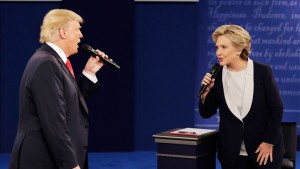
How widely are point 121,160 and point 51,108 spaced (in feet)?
13.1

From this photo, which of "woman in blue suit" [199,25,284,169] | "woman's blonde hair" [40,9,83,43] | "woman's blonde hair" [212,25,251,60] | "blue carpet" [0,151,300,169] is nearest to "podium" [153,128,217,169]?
"woman in blue suit" [199,25,284,169]

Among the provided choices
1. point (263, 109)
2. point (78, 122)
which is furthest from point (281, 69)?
point (78, 122)

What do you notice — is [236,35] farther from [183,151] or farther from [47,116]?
[47,116]

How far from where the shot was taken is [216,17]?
6828 mm

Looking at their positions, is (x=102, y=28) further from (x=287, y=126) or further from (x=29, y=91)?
(x=29, y=91)

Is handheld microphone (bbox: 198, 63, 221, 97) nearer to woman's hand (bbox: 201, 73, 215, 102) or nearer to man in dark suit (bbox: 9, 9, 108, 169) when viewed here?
woman's hand (bbox: 201, 73, 215, 102)

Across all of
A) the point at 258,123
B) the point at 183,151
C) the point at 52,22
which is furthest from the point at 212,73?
the point at 52,22

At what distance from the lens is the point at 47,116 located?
8.12 ft

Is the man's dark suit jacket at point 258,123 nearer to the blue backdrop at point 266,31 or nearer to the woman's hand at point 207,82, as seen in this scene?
the woman's hand at point 207,82

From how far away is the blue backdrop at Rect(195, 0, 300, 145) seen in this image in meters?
6.80

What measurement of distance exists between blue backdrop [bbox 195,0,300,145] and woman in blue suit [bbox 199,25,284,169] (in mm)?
3701

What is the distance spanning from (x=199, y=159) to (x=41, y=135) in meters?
1.06

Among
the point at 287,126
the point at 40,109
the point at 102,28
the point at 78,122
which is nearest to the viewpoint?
the point at 40,109

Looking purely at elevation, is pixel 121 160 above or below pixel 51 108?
below
